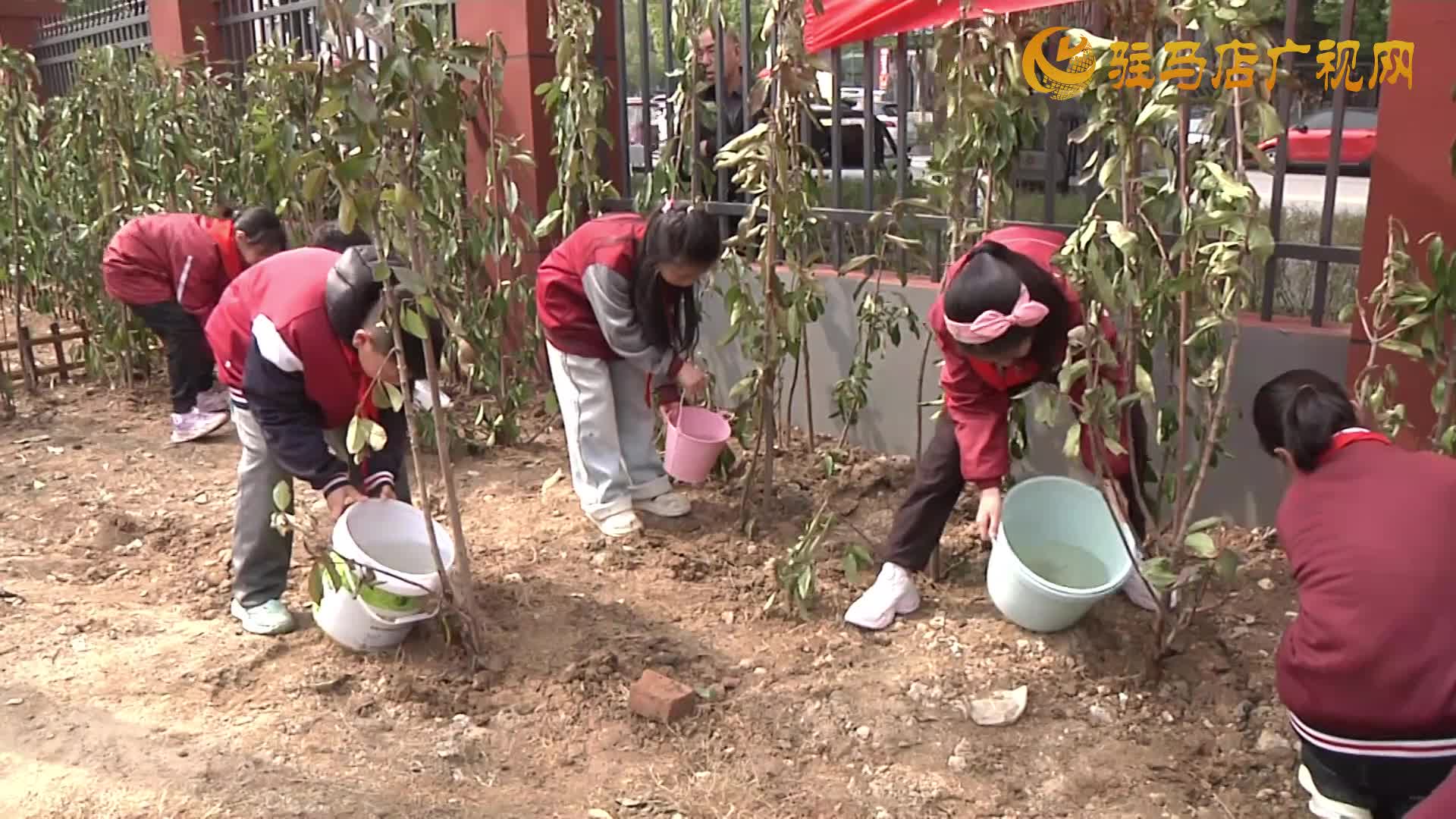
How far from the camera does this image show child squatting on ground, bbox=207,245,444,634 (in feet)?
8.51

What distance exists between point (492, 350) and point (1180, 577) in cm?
268

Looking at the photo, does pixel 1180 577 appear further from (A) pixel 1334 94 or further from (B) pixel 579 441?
(B) pixel 579 441

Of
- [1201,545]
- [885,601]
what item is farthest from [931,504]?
[1201,545]

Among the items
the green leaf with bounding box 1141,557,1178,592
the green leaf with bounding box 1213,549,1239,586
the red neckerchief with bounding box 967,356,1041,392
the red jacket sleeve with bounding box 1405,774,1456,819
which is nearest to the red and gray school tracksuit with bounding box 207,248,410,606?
the red neckerchief with bounding box 967,356,1041,392

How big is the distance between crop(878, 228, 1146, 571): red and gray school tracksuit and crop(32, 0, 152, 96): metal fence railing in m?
7.16

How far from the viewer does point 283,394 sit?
269cm

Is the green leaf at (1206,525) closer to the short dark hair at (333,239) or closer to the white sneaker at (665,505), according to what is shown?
the white sneaker at (665,505)

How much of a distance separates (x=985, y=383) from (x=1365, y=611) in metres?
0.98

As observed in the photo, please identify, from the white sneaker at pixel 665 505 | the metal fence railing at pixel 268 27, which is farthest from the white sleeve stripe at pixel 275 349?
the metal fence railing at pixel 268 27

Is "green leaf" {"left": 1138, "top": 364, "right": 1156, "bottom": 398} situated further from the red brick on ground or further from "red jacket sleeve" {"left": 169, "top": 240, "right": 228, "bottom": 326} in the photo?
"red jacket sleeve" {"left": 169, "top": 240, "right": 228, "bottom": 326}

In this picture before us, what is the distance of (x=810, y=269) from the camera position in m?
3.61

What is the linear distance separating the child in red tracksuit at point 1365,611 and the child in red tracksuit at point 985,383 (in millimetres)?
510

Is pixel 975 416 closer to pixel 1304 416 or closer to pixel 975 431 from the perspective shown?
pixel 975 431

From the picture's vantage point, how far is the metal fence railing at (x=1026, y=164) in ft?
10.5
